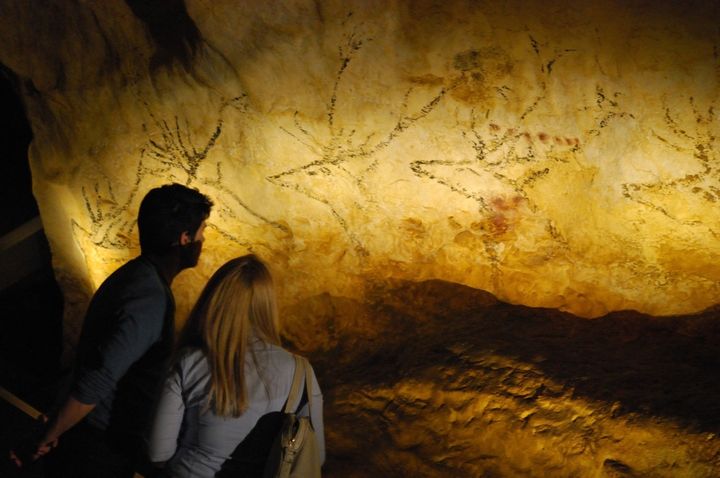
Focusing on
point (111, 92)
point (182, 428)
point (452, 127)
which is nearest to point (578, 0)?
point (452, 127)

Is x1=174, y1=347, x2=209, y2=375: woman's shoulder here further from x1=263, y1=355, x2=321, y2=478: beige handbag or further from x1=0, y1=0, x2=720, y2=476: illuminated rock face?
x1=0, y1=0, x2=720, y2=476: illuminated rock face

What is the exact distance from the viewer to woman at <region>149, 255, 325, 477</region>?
189 cm

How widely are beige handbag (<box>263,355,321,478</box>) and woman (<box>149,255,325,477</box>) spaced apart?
0.03 metres

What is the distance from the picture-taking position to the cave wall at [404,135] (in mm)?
3314

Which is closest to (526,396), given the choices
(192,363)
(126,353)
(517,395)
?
(517,395)

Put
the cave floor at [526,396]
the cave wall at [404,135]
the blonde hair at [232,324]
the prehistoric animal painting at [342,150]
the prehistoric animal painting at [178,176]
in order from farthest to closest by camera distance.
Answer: the prehistoric animal painting at [178,176] < the prehistoric animal painting at [342,150] < the cave wall at [404,135] < the cave floor at [526,396] < the blonde hair at [232,324]

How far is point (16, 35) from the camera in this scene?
170 inches

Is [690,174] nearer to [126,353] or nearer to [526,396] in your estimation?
[526,396]

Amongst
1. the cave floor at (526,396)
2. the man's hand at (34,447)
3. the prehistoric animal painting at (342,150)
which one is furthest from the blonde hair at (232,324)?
the prehistoric animal painting at (342,150)

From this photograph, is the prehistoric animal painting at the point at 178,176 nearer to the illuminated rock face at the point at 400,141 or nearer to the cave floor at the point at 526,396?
the illuminated rock face at the point at 400,141

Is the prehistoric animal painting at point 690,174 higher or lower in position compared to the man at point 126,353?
higher

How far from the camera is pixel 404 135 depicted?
3.85 meters

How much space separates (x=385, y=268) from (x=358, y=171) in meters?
0.75

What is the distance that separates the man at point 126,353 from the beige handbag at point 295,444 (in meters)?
0.50
